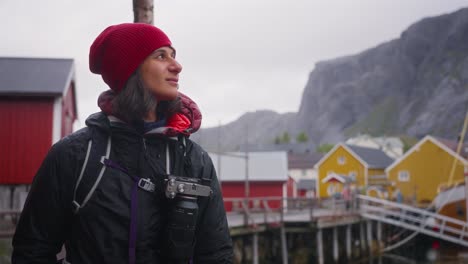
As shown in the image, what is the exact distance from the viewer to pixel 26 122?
44.7 feet

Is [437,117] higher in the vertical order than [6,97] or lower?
higher

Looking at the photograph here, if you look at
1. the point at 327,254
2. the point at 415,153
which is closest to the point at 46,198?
the point at 327,254

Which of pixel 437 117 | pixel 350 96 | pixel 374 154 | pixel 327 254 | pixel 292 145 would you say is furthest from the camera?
pixel 350 96

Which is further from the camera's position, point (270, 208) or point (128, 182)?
point (270, 208)

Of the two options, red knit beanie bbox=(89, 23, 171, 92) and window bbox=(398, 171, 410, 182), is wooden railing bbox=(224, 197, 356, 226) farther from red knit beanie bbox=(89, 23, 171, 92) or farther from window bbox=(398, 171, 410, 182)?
window bbox=(398, 171, 410, 182)

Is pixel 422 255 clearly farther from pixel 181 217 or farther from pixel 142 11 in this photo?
pixel 181 217

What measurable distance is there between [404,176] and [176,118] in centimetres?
4962

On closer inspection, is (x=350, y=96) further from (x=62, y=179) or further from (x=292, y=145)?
(x=62, y=179)

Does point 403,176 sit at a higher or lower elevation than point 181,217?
lower

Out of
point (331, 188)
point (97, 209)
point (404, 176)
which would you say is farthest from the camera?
point (331, 188)

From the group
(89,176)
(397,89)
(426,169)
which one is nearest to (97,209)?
(89,176)

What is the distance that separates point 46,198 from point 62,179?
0.10 meters

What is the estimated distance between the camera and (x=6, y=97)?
13562mm

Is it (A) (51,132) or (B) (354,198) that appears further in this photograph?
(B) (354,198)
